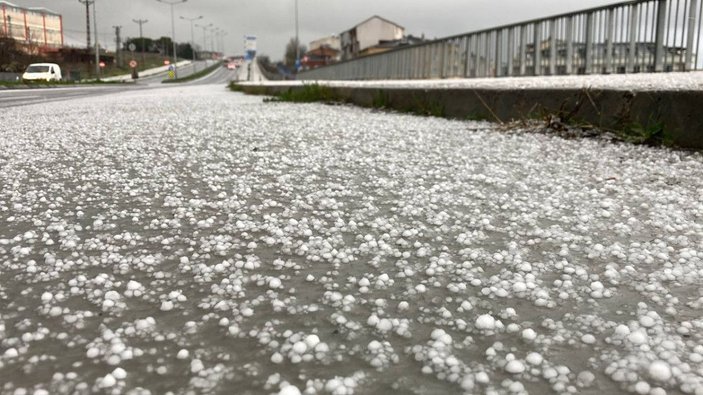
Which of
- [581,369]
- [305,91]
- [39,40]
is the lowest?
[581,369]

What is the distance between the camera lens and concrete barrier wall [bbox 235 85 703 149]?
346cm

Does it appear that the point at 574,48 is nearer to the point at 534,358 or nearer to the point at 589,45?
the point at 589,45

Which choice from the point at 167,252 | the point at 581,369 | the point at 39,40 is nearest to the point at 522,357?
the point at 581,369

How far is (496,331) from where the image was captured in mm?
1181

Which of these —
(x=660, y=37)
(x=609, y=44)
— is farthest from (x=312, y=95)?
(x=660, y=37)

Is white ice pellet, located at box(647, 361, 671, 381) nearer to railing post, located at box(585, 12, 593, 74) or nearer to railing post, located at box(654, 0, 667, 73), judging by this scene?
railing post, located at box(654, 0, 667, 73)

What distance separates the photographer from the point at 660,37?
7.90 meters

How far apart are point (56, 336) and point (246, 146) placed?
114 inches

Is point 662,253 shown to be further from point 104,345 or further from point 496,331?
point 104,345

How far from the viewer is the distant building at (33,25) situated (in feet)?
135

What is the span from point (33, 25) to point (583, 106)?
52.1 m

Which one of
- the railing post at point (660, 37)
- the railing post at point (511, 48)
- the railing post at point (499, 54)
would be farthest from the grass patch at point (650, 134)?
the railing post at point (499, 54)

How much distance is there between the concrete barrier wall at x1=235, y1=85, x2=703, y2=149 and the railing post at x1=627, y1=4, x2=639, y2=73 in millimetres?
3762

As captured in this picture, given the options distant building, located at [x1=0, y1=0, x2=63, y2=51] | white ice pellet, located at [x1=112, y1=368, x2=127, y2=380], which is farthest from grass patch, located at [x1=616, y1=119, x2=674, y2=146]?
distant building, located at [x1=0, y1=0, x2=63, y2=51]
